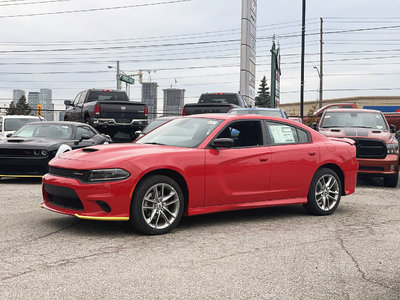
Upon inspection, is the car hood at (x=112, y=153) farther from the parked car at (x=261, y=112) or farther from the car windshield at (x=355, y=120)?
the car windshield at (x=355, y=120)

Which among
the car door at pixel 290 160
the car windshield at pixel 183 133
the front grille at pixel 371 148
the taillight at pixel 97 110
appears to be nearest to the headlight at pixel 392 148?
the front grille at pixel 371 148

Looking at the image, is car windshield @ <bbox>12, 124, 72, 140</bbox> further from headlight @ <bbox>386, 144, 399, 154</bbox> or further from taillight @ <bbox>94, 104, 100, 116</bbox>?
headlight @ <bbox>386, 144, 399, 154</bbox>

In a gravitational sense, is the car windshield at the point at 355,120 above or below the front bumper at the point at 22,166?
above

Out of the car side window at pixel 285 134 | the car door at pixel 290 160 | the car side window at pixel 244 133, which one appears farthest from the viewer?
the car side window at pixel 285 134

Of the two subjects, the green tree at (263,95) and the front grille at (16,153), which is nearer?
the front grille at (16,153)

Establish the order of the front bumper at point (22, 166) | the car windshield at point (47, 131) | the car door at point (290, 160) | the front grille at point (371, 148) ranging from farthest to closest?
the car windshield at point (47, 131), the front grille at point (371, 148), the front bumper at point (22, 166), the car door at point (290, 160)

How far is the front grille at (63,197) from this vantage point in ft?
19.0

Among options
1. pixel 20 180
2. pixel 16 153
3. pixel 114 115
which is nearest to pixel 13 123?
pixel 114 115

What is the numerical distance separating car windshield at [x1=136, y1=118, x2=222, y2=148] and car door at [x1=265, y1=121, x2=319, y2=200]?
939mm

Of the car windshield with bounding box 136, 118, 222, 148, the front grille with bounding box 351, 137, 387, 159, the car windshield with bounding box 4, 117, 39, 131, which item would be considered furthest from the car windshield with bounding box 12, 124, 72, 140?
the front grille with bounding box 351, 137, 387, 159

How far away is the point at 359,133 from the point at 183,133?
6594mm

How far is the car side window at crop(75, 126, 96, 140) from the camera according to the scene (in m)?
12.4

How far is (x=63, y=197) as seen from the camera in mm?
5965

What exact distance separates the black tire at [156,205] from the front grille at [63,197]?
0.66 meters
